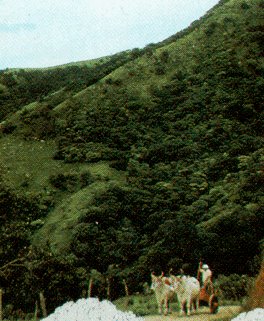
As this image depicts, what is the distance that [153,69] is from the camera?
73875 millimetres

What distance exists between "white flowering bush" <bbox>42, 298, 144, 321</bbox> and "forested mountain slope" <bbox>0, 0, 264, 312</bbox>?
90.1 ft

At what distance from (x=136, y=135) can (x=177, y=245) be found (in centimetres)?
2783

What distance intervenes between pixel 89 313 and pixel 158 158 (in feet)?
193

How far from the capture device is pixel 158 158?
64.2 metres

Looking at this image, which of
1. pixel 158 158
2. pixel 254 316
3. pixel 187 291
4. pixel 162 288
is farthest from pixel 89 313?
pixel 158 158

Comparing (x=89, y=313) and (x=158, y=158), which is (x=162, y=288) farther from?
(x=158, y=158)

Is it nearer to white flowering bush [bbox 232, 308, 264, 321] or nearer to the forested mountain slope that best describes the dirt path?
white flowering bush [bbox 232, 308, 264, 321]

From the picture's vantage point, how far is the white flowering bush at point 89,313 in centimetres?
542

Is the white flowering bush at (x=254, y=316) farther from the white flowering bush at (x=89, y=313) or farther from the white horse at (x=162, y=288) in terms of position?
the white horse at (x=162, y=288)

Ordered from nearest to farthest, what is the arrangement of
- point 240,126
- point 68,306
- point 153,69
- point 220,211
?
point 68,306, point 220,211, point 240,126, point 153,69

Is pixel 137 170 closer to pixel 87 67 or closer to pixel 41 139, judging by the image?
pixel 41 139

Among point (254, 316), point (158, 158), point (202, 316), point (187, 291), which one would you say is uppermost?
point (158, 158)

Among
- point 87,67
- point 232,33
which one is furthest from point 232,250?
point 87,67

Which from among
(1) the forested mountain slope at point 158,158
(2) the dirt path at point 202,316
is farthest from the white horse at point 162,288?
(1) the forested mountain slope at point 158,158
